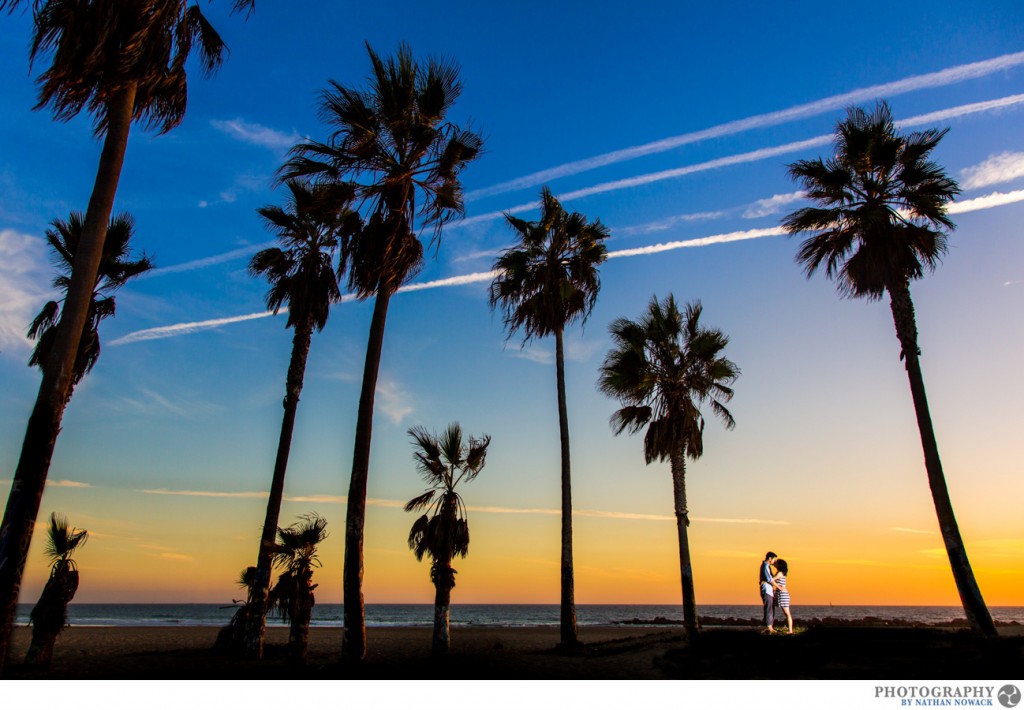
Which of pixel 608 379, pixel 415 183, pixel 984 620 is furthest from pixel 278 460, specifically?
pixel 984 620

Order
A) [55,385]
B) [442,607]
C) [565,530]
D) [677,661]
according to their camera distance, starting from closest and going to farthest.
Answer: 1. [55,385]
2. [677,661]
3. [442,607]
4. [565,530]

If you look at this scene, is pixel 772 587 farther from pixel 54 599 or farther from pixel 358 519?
pixel 54 599

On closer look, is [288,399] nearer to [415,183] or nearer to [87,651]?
[415,183]

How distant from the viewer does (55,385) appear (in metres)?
10.3

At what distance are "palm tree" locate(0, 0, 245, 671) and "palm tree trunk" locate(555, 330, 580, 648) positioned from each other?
14217mm

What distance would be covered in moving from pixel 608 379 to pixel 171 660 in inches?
675

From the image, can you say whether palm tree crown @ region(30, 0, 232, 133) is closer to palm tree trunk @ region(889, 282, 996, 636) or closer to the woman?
the woman

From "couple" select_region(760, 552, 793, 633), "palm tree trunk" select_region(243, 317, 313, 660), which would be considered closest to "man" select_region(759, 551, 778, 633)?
"couple" select_region(760, 552, 793, 633)

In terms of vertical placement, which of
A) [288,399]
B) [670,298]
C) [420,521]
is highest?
[670,298]

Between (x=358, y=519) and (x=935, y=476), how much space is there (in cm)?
1622

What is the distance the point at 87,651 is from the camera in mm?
21859
